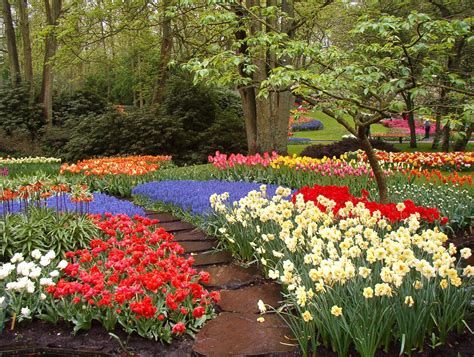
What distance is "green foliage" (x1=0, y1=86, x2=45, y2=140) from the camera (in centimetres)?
1938

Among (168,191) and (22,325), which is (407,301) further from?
(168,191)

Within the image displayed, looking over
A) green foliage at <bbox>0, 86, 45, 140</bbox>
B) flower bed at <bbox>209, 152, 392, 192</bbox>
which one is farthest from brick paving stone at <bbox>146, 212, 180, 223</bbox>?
green foliage at <bbox>0, 86, 45, 140</bbox>

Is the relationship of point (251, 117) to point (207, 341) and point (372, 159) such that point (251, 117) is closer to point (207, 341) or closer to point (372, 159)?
point (372, 159)

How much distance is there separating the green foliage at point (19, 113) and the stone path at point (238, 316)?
16.5 metres

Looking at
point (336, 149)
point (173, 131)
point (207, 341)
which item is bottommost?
point (207, 341)

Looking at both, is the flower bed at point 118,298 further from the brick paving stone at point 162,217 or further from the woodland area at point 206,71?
the brick paving stone at point 162,217

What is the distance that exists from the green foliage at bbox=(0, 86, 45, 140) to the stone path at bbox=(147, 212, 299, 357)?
649 inches

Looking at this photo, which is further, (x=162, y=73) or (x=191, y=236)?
(x=162, y=73)

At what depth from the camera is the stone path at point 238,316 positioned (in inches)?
121

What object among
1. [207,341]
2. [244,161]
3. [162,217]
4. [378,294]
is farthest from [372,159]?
[244,161]

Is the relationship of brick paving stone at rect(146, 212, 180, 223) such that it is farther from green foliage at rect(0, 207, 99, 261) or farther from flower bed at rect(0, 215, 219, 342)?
flower bed at rect(0, 215, 219, 342)

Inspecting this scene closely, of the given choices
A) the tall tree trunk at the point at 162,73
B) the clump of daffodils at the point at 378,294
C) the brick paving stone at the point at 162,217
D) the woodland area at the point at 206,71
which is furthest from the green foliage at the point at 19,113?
the clump of daffodils at the point at 378,294

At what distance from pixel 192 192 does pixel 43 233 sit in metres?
2.48

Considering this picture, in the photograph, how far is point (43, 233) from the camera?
468 centimetres
